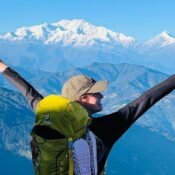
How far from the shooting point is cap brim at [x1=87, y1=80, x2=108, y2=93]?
5.82 m

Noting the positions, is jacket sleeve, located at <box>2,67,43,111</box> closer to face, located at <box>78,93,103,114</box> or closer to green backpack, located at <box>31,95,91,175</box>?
face, located at <box>78,93,103,114</box>

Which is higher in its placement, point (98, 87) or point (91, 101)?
point (98, 87)

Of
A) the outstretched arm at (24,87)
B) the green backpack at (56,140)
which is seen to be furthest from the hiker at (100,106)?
the green backpack at (56,140)

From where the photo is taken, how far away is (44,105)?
486 cm

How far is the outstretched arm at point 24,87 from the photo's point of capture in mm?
6526

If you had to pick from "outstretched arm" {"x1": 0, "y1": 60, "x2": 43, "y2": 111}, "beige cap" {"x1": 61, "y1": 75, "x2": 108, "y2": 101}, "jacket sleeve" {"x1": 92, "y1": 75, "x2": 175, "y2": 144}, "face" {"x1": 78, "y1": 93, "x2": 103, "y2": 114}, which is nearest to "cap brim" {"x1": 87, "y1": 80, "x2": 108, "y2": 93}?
"beige cap" {"x1": 61, "y1": 75, "x2": 108, "y2": 101}

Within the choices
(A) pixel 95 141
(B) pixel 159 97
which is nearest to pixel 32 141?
(A) pixel 95 141

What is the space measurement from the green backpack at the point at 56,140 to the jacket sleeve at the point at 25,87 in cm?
160

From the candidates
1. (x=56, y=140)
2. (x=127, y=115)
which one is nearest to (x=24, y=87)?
(x=127, y=115)

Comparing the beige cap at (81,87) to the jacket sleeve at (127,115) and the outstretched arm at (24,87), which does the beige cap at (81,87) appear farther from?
the outstretched arm at (24,87)

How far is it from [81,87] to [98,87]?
0.20m

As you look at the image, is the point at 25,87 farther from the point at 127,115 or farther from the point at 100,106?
the point at 127,115

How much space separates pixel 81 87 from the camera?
19.2 ft

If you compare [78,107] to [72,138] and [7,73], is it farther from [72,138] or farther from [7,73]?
[7,73]
